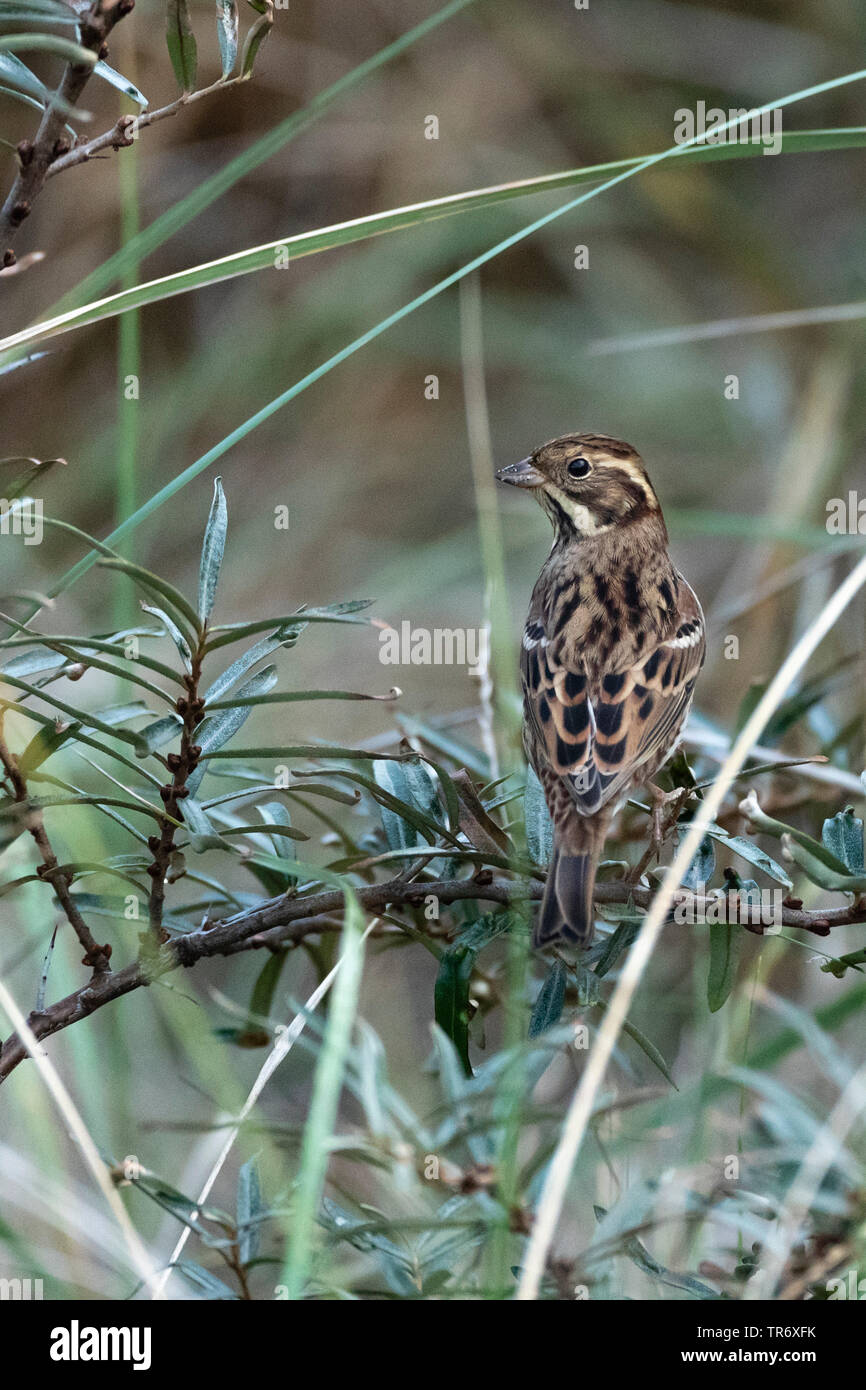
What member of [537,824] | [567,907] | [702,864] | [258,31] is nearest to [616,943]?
[567,907]

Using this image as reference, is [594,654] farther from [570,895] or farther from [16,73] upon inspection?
[16,73]

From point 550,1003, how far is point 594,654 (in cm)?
103

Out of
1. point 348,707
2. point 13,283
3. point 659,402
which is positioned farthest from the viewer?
point 659,402

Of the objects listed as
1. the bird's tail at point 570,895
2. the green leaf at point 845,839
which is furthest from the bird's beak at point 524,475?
the green leaf at point 845,839

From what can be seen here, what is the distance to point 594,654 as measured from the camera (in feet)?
9.38

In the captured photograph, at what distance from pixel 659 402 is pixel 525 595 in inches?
47.9

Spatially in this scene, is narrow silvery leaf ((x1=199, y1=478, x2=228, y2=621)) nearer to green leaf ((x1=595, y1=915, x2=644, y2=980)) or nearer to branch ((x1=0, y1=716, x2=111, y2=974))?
branch ((x1=0, y1=716, x2=111, y2=974))

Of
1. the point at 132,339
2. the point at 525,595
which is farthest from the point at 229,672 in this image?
the point at 525,595

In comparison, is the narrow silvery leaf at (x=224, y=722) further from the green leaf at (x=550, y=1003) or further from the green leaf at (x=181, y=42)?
the green leaf at (x=181, y=42)

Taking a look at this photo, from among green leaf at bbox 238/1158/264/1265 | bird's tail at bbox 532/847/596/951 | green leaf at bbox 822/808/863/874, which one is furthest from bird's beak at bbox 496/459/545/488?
green leaf at bbox 238/1158/264/1265

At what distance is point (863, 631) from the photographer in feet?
14.1

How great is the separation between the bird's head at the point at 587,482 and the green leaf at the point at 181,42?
1287mm

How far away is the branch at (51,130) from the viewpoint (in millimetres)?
1785

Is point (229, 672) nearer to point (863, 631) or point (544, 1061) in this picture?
point (544, 1061)
